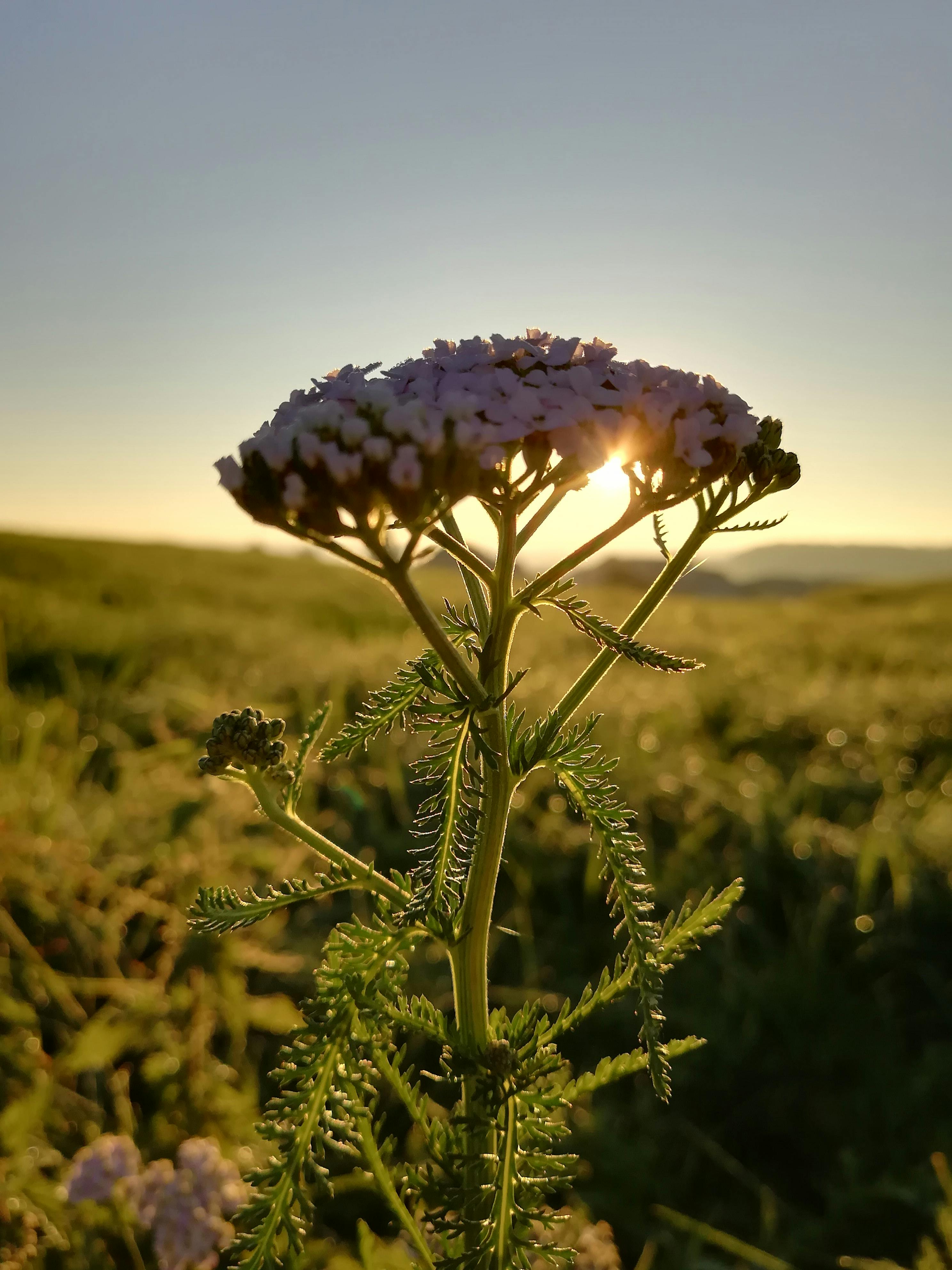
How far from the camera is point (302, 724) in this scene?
29.7 feet

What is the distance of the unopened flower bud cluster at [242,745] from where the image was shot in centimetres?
217

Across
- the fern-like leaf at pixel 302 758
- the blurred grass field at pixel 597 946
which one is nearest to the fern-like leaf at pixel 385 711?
the fern-like leaf at pixel 302 758

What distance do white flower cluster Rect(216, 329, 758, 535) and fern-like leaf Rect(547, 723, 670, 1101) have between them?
650 mm

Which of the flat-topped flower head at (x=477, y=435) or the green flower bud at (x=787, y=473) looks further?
the green flower bud at (x=787, y=473)

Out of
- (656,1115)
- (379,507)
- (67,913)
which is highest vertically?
(379,507)

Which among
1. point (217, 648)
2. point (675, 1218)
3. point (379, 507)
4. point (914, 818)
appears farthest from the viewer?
point (217, 648)

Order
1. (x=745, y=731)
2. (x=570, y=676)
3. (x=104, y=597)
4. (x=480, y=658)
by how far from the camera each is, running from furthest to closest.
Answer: (x=104, y=597) → (x=570, y=676) → (x=745, y=731) → (x=480, y=658)

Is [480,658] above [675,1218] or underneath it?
above

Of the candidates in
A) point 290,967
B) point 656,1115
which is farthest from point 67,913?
point 656,1115

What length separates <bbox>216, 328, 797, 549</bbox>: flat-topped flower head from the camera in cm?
182

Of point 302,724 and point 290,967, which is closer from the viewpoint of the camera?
point 290,967

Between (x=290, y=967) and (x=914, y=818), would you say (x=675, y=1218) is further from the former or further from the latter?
(x=914, y=818)

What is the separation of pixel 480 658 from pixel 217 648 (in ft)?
37.2

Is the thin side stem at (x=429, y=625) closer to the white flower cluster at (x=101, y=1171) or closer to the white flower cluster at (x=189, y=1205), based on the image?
the white flower cluster at (x=189, y=1205)
